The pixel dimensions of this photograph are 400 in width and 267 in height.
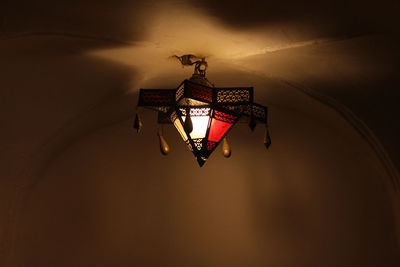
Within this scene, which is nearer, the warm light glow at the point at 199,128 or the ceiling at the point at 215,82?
the ceiling at the point at 215,82

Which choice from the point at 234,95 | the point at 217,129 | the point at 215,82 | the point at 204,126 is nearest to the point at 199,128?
the point at 204,126

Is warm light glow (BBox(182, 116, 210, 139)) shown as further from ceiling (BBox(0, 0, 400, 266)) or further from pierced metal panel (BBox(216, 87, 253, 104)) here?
ceiling (BBox(0, 0, 400, 266))

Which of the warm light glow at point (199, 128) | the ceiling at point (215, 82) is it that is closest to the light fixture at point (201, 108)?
the warm light glow at point (199, 128)

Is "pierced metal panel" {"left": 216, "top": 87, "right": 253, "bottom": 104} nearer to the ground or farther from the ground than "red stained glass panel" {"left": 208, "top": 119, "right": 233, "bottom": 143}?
farther from the ground

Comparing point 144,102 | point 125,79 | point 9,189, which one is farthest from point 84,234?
point 144,102

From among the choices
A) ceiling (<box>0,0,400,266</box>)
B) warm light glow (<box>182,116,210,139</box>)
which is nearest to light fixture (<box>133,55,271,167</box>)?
warm light glow (<box>182,116,210,139</box>)

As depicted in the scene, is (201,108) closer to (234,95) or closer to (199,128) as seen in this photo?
(199,128)

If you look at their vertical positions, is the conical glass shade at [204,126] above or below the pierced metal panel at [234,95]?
below

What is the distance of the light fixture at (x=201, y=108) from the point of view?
3.01 m

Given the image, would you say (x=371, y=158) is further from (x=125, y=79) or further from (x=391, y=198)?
(x=125, y=79)

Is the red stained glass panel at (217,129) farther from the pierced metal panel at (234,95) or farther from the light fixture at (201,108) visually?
the pierced metal panel at (234,95)

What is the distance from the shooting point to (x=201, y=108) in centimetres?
307

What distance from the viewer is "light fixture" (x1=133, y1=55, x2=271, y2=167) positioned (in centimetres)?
301

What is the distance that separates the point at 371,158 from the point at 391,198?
43 cm
